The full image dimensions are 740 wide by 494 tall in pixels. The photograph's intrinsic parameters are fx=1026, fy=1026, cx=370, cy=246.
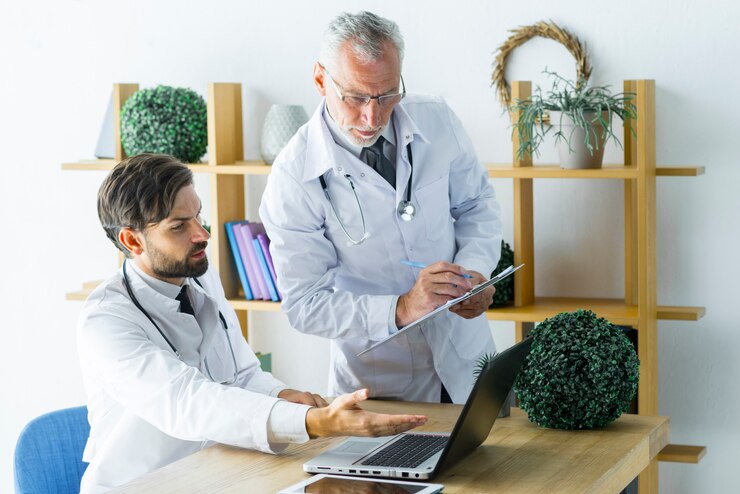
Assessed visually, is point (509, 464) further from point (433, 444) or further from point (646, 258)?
point (646, 258)

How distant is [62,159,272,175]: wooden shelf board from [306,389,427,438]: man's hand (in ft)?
5.40

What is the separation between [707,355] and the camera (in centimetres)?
316

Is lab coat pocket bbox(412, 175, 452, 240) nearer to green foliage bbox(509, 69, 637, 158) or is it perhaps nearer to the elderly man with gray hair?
the elderly man with gray hair

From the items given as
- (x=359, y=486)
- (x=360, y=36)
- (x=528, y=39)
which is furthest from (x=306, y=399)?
(x=528, y=39)

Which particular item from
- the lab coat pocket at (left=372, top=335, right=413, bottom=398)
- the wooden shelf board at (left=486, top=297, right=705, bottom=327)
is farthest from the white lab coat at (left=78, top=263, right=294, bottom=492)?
the wooden shelf board at (left=486, top=297, right=705, bottom=327)

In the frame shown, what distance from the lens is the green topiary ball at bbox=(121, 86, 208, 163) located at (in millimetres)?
3393

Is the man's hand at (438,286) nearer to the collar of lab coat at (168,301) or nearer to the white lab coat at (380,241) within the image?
the white lab coat at (380,241)

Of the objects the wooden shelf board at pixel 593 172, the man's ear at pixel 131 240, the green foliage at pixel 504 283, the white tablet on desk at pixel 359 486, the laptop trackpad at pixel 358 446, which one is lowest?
the white tablet on desk at pixel 359 486

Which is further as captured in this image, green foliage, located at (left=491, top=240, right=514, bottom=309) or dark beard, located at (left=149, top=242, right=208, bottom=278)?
green foliage, located at (left=491, top=240, right=514, bottom=309)

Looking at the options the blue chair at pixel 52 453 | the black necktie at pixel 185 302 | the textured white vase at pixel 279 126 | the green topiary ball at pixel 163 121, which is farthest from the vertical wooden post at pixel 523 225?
the blue chair at pixel 52 453

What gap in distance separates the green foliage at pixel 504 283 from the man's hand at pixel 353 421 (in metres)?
1.46

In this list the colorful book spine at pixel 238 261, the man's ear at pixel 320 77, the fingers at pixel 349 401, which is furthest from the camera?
the colorful book spine at pixel 238 261

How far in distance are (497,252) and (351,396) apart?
0.90 metres

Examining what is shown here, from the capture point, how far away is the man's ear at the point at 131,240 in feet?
6.75
